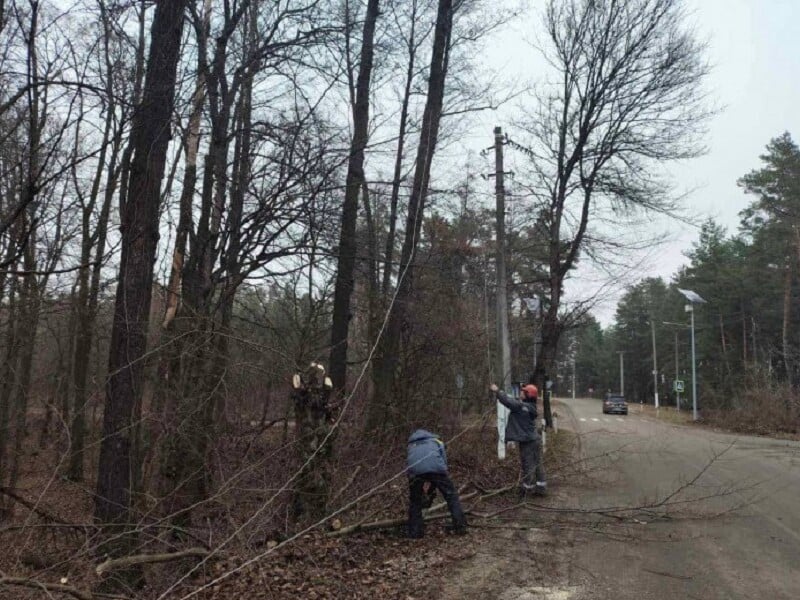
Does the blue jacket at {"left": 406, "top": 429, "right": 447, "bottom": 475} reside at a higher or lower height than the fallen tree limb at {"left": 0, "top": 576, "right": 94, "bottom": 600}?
higher

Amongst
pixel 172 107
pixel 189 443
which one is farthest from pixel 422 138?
pixel 189 443

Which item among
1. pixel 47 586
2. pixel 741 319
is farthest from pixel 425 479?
pixel 741 319

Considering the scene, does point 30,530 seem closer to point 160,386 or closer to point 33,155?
point 160,386

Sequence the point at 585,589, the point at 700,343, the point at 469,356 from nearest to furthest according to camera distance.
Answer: the point at 585,589 < the point at 469,356 < the point at 700,343

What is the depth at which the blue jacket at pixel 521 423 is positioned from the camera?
9.84 metres

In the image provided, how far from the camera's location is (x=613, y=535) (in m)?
7.91

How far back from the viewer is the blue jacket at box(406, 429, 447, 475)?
Answer: 7.66 m

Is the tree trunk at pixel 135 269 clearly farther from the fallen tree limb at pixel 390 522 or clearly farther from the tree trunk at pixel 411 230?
the tree trunk at pixel 411 230

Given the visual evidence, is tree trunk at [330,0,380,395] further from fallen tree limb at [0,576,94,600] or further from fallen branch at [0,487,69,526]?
fallen tree limb at [0,576,94,600]

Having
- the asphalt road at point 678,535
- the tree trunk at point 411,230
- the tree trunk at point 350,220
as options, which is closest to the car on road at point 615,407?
the asphalt road at point 678,535

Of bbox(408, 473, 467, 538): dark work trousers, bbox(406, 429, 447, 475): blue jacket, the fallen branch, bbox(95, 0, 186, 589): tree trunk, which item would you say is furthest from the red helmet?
the fallen branch

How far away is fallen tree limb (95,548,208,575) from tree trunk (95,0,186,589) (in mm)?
278

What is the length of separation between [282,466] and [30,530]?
264cm

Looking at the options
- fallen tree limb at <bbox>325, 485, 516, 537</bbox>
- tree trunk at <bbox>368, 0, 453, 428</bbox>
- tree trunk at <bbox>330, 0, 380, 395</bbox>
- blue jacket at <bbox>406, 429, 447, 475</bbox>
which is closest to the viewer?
fallen tree limb at <bbox>325, 485, 516, 537</bbox>
